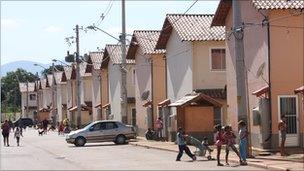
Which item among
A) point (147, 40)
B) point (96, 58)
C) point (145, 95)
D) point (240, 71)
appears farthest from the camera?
point (96, 58)

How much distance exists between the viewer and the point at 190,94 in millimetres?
37125

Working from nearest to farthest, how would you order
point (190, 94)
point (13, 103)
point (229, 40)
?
point (229, 40), point (190, 94), point (13, 103)

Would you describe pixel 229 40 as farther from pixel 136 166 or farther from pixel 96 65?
pixel 96 65

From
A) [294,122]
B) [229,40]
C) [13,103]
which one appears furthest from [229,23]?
[13,103]

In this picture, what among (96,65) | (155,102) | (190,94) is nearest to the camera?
(190,94)

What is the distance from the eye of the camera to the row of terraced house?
2803 cm

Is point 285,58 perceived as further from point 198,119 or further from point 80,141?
point 80,141

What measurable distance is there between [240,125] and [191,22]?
650 inches

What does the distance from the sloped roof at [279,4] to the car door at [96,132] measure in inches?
603

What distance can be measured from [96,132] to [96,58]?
28330mm

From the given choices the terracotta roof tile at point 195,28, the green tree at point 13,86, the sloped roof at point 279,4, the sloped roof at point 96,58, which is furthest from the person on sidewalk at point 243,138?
the green tree at point 13,86

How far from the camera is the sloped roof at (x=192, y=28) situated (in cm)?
3731

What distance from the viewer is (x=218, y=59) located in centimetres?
3819

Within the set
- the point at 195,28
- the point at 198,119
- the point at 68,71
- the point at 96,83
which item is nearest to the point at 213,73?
the point at 195,28
